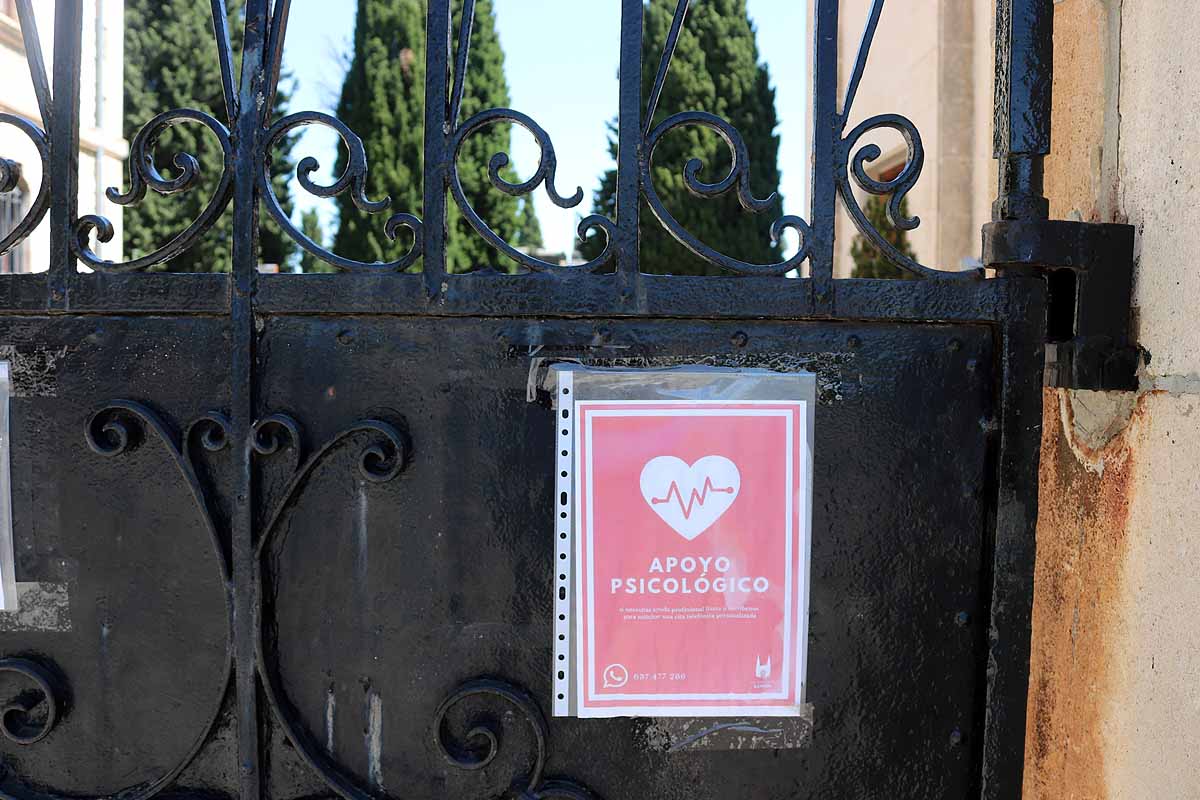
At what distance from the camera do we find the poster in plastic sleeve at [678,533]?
61.2 inches

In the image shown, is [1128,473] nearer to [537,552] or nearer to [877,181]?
[877,181]

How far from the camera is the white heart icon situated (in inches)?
61.4

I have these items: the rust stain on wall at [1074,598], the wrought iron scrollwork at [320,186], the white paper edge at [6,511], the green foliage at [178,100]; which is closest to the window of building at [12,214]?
the green foliage at [178,100]

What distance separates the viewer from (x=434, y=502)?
158 centimetres

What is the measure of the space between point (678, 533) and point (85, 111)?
878cm

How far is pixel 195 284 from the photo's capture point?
1.54m

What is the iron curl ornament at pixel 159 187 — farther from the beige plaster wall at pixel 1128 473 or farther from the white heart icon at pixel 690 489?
the beige plaster wall at pixel 1128 473

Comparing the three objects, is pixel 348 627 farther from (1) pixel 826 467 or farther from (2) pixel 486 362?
(1) pixel 826 467

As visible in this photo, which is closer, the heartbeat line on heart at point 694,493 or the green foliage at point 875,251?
the heartbeat line on heart at point 694,493

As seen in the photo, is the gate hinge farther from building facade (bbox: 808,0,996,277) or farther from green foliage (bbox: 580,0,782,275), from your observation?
green foliage (bbox: 580,0,782,275)

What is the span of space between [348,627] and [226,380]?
44cm

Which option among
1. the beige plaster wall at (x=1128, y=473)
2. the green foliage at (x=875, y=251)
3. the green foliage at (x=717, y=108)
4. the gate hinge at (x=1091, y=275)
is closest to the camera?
the beige plaster wall at (x=1128, y=473)

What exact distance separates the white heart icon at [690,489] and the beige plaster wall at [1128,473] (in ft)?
1.94

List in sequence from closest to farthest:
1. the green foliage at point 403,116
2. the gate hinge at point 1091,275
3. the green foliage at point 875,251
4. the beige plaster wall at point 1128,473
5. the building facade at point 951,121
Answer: the beige plaster wall at point 1128,473, the gate hinge at point 1091,275, the building facade at point 951,121, the green foliage at point 875,251, the green foliage at point 403,116
